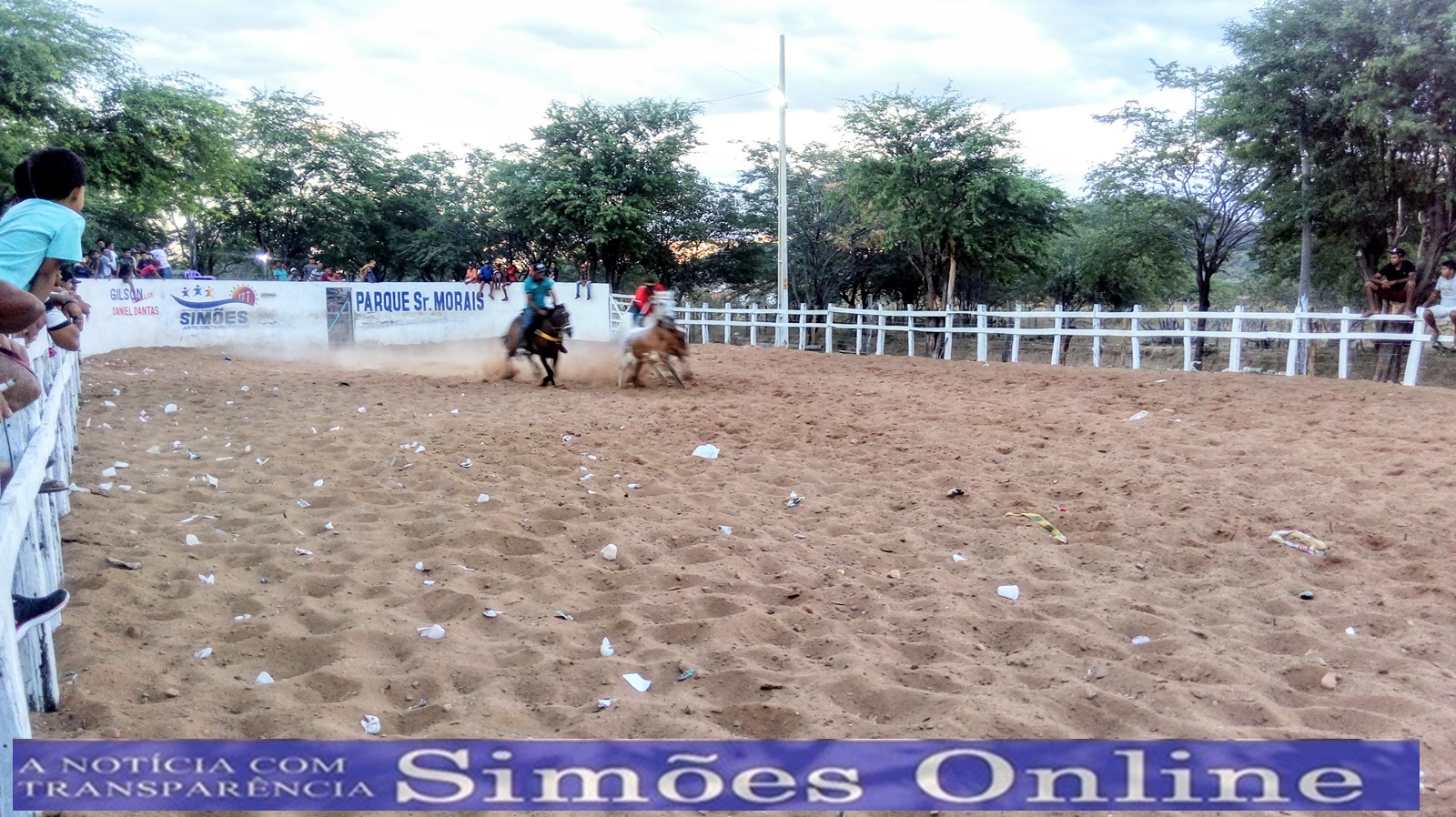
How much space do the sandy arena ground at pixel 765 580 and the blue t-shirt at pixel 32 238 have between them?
154cm

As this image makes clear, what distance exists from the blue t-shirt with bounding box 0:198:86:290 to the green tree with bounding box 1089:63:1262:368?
28.5 m

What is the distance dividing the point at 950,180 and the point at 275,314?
16937 millimetres

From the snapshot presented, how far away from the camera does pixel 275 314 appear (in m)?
20.3

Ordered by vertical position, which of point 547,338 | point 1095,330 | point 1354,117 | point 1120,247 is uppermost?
point 1354,117

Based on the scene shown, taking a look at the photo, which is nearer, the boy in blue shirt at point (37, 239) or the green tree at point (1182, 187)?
the boy in blue shirt at point (37, 239)

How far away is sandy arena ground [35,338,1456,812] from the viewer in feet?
11.8

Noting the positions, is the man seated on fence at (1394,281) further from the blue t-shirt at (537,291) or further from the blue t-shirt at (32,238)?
the blue t-shirt at (32,238)

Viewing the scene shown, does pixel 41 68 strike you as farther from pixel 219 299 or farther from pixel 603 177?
pixel 603 177

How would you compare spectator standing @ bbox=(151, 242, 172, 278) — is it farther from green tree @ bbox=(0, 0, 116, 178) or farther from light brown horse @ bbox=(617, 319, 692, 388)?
light brown horse @ bbox=(617, 319, 692, 388)

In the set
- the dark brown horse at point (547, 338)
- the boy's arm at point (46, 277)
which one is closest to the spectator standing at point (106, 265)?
the dark brown horse at point (547, 338)

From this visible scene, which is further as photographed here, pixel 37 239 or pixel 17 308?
pixel 37 239

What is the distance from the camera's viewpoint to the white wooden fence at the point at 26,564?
2471 mm

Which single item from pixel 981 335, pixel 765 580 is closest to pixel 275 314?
pixel 981 335

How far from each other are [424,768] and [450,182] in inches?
1789
